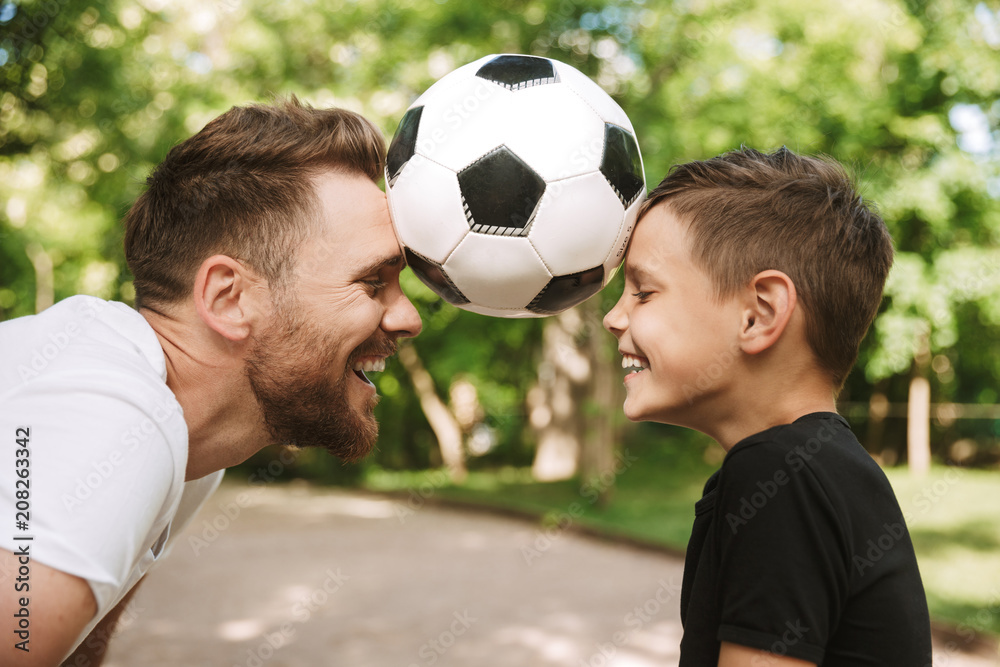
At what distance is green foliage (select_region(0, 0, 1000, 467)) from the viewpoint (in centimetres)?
929

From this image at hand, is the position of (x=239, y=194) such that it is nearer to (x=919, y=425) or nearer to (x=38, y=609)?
(x=38, y=609)

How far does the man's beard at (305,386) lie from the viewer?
2215 mm

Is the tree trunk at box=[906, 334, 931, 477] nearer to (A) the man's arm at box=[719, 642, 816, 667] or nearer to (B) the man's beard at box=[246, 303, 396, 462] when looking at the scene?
(B) the man's beard at box=[246, 303, 396, 462]

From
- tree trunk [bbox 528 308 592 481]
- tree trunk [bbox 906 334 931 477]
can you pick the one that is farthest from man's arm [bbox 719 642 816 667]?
tree trunk [bbox 906 334 931 477]

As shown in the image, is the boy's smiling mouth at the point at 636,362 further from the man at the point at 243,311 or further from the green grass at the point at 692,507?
the green grass at the point at 692,507

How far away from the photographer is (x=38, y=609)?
4.81 ft

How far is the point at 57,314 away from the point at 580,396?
12.7 metres

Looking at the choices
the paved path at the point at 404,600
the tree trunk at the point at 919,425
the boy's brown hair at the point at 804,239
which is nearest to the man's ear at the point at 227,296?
the boy's brown hair at the point at 804,239

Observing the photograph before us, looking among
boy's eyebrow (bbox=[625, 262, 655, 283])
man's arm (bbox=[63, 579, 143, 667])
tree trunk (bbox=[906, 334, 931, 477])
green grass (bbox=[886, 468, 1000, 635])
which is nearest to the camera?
boy's eyebrow (bbox=[625, 262, 655, 283])

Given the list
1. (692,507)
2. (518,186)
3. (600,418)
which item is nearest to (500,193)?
(518,186)

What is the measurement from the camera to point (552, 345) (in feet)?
46.4

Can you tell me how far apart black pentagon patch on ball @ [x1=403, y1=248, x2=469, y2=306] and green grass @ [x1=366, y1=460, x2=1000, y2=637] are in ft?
16.3

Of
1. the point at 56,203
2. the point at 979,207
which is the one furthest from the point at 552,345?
the point at 56,203

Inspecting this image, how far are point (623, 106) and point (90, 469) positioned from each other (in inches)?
346
